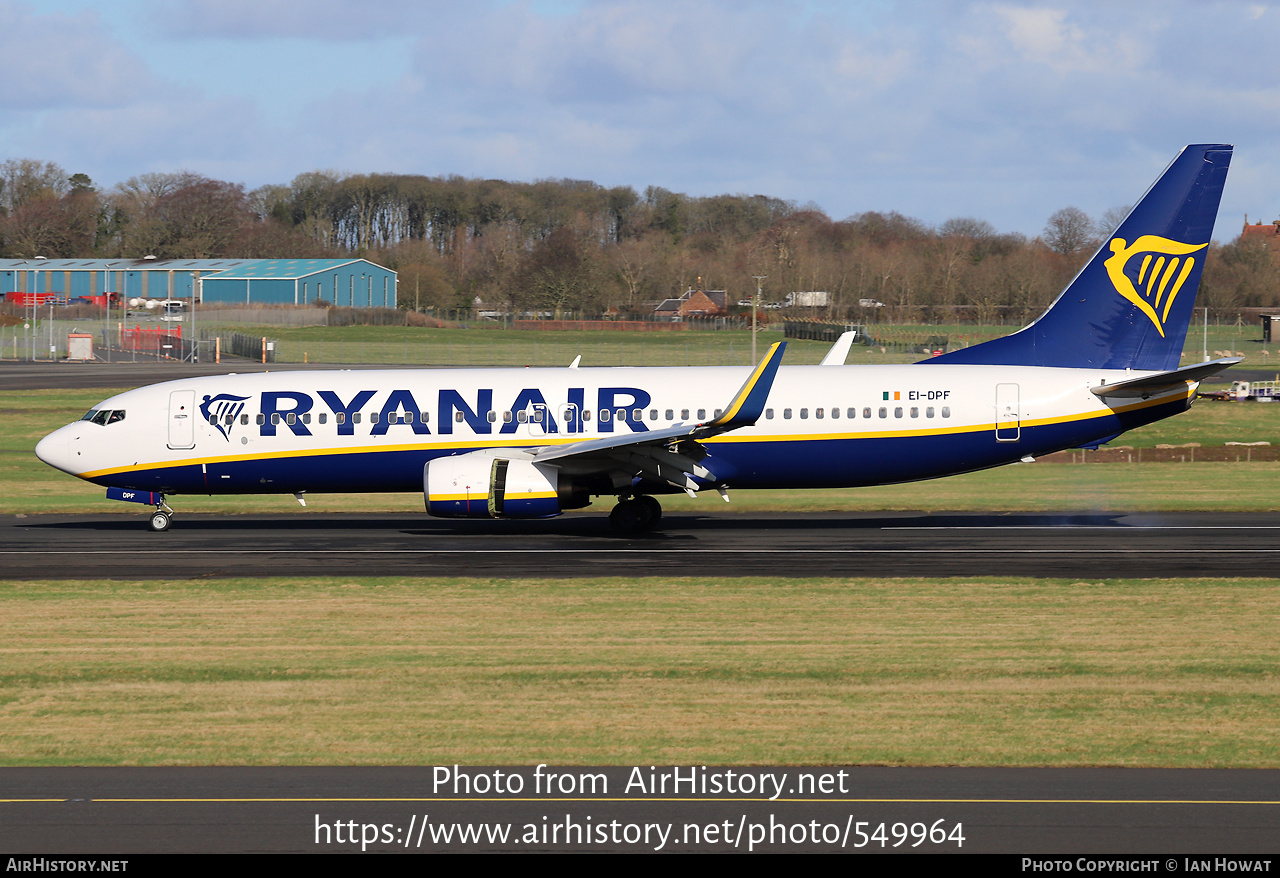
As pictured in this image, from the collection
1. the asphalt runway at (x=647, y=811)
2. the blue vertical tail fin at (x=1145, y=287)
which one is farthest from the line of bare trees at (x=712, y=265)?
the asphalt runway at (x=647, y=811)

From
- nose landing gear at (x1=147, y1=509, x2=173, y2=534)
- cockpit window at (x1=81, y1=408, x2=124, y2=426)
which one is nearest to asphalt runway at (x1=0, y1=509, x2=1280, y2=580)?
nose landing gear at (x1=147, y1=509, x2=173, y2=534)

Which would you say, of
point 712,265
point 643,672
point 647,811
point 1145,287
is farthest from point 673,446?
point 712,265

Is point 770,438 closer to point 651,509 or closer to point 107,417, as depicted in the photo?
point 651,509

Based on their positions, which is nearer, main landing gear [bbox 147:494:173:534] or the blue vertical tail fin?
the blue vertical tail fin

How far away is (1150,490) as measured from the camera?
122 feet

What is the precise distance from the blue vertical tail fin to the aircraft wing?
752cm

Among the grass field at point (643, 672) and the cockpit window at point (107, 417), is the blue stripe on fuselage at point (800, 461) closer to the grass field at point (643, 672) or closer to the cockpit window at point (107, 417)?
the cockpit window at point (107, 417)

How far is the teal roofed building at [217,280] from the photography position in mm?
142000

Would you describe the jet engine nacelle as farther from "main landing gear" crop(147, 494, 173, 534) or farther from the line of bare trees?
the line of bare trees

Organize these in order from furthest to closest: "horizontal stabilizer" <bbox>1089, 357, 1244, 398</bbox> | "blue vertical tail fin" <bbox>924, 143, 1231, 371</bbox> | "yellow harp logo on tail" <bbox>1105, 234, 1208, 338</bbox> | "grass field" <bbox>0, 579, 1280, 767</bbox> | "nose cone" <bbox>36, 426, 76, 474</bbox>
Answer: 1. "nose cone" <bbox>36, 426, 76, 474</bbox>
2. "yellow harp logo on tail" <bbox>1105, 234, 1208, 338</bbox>
3. "blue vertical tail fin" <bbox>924, 143, 1231, 371</bbox>
4. "horizontal stabilizer" <bbox>1089, 357, 1244, 398</bbox>
5. "grass field" <bbox>0, 579, 1280, 767</bbox>

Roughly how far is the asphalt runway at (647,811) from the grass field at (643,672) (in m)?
0.53

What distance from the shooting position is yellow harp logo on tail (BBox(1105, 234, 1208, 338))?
99.8ft
